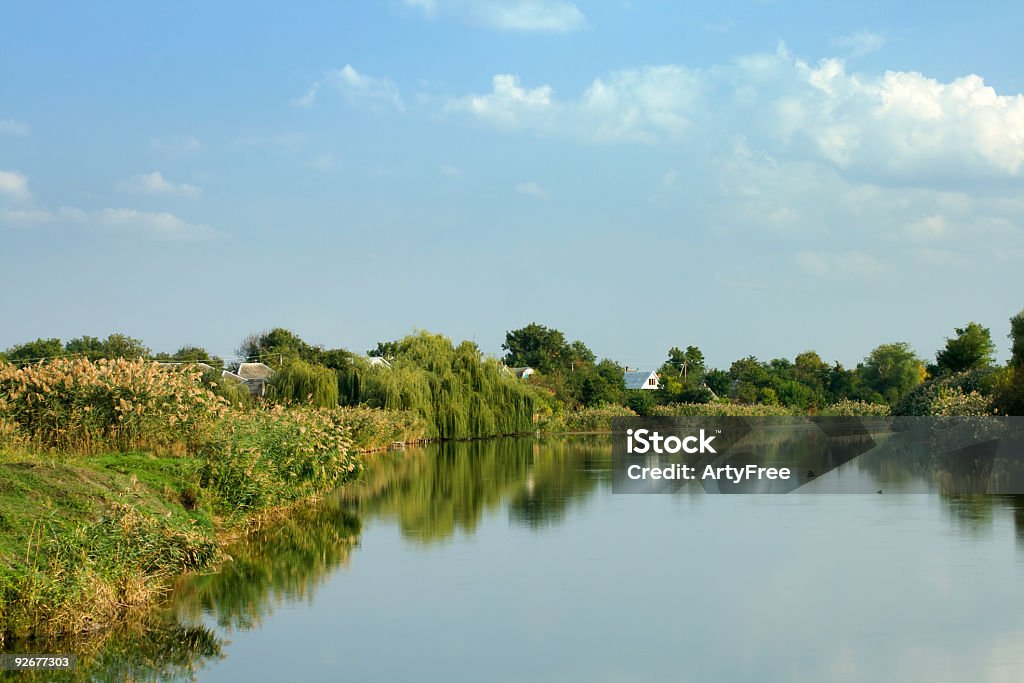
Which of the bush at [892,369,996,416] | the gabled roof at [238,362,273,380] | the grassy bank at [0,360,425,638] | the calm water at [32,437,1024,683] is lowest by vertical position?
the calm water at [32,437,1024,683]

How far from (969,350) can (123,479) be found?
1582 inches

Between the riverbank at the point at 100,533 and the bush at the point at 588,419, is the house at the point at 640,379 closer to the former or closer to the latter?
the bush at the point at 588,419

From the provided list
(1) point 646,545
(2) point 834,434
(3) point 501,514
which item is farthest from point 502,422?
(1) point 646,545

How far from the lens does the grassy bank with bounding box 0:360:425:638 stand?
32.8 feet

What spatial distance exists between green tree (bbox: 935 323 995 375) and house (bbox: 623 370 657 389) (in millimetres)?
50660

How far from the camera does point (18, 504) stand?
11.6 m

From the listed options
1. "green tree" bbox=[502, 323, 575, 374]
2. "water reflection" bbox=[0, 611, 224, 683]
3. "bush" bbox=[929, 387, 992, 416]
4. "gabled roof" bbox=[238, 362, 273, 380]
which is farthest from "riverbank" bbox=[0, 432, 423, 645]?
"green tree" bbox=[502, 323, 575, 374]

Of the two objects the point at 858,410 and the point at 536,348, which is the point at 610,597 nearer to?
the point at 858,410

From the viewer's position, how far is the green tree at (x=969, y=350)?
46.1 meters

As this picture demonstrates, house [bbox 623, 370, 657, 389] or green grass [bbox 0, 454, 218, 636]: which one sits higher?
house [bbox 623, 370, 657, 389]

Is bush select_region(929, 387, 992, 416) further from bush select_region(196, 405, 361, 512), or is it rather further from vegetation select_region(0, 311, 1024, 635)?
bush select_region(196, 405, 361, 512)

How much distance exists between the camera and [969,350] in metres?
46.1

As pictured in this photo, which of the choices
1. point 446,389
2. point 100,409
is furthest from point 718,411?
point 100,409

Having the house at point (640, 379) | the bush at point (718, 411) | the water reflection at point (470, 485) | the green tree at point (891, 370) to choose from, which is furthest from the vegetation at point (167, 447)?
the house at point (640, 379)
